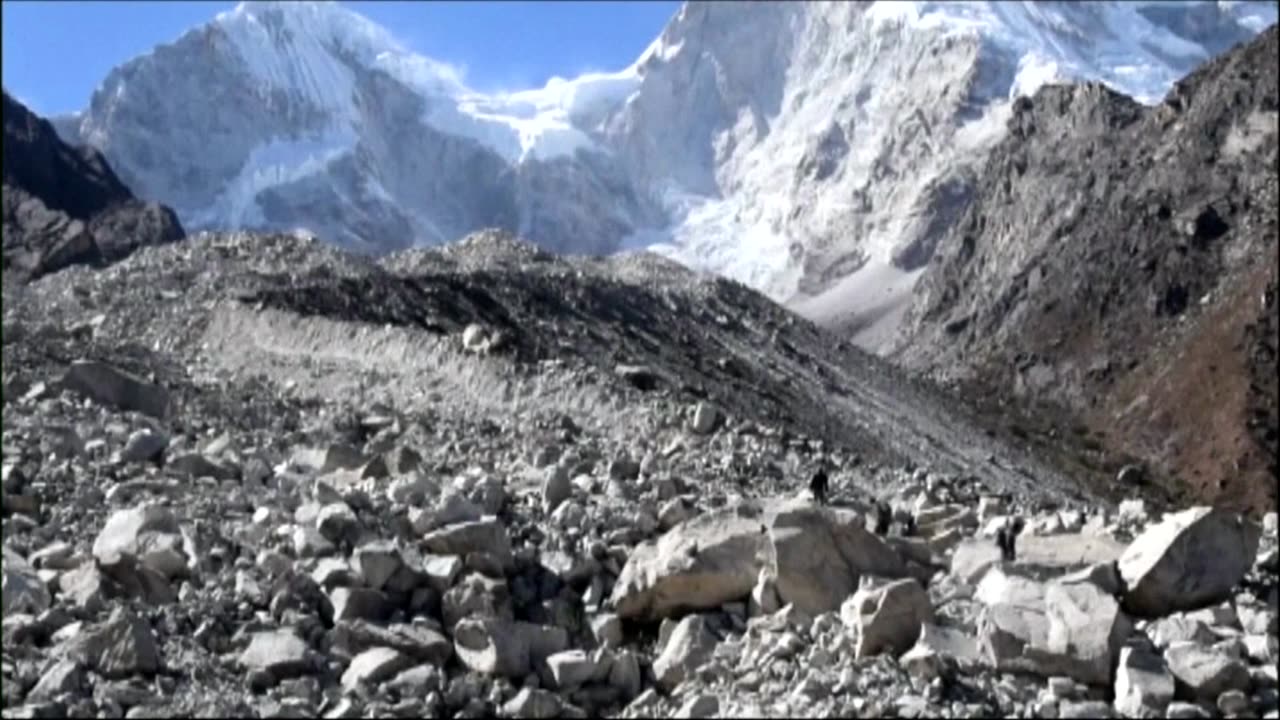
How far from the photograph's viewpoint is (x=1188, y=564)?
14.4m

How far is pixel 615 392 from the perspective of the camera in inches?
1074

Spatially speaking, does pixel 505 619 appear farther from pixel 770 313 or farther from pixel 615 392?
pixel 770 313

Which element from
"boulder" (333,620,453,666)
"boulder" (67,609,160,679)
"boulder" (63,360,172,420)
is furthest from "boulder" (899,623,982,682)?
"boulder" (63,360,172,420)

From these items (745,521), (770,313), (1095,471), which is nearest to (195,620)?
(745,521)

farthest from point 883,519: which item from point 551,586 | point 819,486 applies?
point 551,586

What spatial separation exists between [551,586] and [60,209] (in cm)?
8344

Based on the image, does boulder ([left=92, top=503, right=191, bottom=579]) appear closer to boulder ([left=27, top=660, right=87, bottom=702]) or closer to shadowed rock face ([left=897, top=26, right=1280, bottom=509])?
boulder ([left=27, top=660, right=87, bottom=702])

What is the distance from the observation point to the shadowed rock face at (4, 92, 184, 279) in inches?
2437

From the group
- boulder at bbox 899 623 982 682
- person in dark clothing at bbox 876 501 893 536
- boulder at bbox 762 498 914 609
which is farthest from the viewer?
person in dark clothing at bbox 876 501 893 536

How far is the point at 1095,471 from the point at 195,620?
63182 mm

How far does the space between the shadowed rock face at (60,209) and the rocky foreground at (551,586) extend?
119 feet

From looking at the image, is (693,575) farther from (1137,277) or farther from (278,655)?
(1137,277)

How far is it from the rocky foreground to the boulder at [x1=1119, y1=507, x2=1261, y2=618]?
2cm

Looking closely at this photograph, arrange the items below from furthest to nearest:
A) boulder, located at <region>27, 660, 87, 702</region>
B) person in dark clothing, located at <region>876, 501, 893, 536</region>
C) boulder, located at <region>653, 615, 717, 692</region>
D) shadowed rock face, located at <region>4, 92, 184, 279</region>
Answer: shadowed rock face, located at <region>4, 92, 184, 279</region> < person in dark clothing, located at <region>876, 501, 893, 536</region> < boulder, located at <region>653, 615, 717, 692</region> < boulder, located at <region>27, 660, 87, 702</region>
